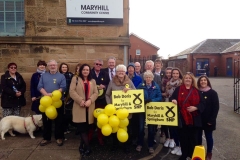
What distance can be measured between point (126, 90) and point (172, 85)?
3.74 feet

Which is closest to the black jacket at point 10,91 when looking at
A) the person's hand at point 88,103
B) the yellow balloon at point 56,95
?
the yellow balloon at point 56,95

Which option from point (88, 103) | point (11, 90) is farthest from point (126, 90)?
point (11, 90)

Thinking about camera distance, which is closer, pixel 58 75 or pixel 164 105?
pixel 164 105

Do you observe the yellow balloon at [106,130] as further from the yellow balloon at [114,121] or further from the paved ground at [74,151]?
the paved ground at [74,151]

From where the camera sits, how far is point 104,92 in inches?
194

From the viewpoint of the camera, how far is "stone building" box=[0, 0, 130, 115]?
6316mm

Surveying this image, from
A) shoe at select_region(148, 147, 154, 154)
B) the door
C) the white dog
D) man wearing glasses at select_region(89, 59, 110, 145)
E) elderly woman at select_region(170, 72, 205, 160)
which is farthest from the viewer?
the door

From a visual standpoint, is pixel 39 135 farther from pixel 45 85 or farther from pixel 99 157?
pixel 99 157

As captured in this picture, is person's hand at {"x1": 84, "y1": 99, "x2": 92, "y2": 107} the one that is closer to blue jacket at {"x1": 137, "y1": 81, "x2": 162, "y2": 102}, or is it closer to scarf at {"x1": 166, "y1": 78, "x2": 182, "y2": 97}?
blue jacket at {"x1": 137, "y1": 81, "x2": 162, "y2": 102}

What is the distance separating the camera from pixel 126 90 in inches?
171

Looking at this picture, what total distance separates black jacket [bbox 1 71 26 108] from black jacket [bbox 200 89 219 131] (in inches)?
177

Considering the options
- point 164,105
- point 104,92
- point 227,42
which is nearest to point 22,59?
point 104,92

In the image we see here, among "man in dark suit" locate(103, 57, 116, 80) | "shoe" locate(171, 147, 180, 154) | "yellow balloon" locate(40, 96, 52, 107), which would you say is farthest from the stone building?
"shoe" locate(171, 147, 180, 154)

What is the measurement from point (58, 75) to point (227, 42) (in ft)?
133
